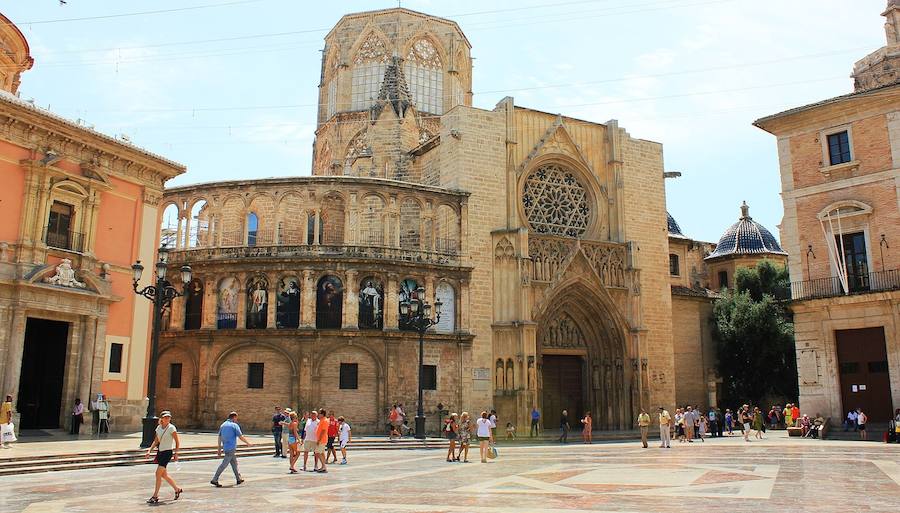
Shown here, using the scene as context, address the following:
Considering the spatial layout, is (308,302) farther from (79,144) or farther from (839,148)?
(839,148)

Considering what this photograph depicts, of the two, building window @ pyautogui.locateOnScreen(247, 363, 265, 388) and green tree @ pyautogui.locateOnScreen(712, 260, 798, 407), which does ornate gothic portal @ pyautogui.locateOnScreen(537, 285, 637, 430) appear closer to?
green tree @ pyautogui.locateOnScreen(712, 260, 798, 407)

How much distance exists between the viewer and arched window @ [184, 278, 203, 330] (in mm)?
29734

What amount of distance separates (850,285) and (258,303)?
21.7 meters

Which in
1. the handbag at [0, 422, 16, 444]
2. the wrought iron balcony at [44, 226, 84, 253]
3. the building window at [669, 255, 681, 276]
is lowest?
the handbag at [0, 422, 16, 444]

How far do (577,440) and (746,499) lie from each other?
18.1 metres

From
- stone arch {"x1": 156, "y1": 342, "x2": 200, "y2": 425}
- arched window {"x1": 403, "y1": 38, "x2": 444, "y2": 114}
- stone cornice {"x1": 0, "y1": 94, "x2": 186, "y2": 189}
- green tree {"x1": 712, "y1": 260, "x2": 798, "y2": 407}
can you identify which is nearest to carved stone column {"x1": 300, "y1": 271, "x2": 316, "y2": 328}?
stone arch {"x1": 156, "y1": 342, "x2": 200, "y2": 425}

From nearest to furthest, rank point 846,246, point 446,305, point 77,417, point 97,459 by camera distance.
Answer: point 97,459 → point 77,417 → point 846,246 → point 446,305

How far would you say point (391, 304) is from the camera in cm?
2912

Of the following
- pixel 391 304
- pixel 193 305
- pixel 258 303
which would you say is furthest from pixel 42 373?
pixel 391 304

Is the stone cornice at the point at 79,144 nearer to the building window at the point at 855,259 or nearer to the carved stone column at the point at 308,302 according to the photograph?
the carved stone column at the point at 308,302

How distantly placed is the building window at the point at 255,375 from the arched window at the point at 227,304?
177 centimetres

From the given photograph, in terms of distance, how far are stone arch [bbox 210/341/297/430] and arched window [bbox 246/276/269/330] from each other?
0.83 meters

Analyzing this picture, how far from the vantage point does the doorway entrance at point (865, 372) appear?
25.8 m

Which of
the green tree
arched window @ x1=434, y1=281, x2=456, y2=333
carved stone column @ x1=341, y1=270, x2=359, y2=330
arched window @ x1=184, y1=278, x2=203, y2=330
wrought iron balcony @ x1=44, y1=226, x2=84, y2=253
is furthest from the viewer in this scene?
the green tree
